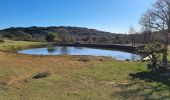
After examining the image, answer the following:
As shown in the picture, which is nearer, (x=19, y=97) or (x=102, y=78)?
(x=19, y=97)

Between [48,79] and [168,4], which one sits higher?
[168,4]

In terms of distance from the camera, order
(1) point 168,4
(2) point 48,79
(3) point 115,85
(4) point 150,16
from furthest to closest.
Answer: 1. (4) point 150,16
2. (1) point 168,4
3. (2) point 48,79
4. (3) point 115,85

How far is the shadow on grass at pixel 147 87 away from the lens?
45.1 ft

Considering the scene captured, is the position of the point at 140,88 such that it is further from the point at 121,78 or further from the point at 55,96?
the point at 55,96

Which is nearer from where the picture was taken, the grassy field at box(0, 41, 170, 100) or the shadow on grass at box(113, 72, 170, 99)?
the grassy field at box(0, 41, 170, 100)

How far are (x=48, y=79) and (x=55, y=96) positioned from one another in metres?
4.29

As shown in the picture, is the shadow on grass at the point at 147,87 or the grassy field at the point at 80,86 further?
the shadow on grass at the point at 147,87

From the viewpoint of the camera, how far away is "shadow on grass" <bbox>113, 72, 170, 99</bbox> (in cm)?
1376

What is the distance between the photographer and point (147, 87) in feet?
52.2

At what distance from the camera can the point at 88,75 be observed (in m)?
19.9

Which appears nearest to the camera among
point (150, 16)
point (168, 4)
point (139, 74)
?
point (139, 74)

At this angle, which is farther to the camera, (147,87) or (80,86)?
(80,86)

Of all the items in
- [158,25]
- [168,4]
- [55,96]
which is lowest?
[55,96]

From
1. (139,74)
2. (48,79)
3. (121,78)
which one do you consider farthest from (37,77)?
(139,74)
